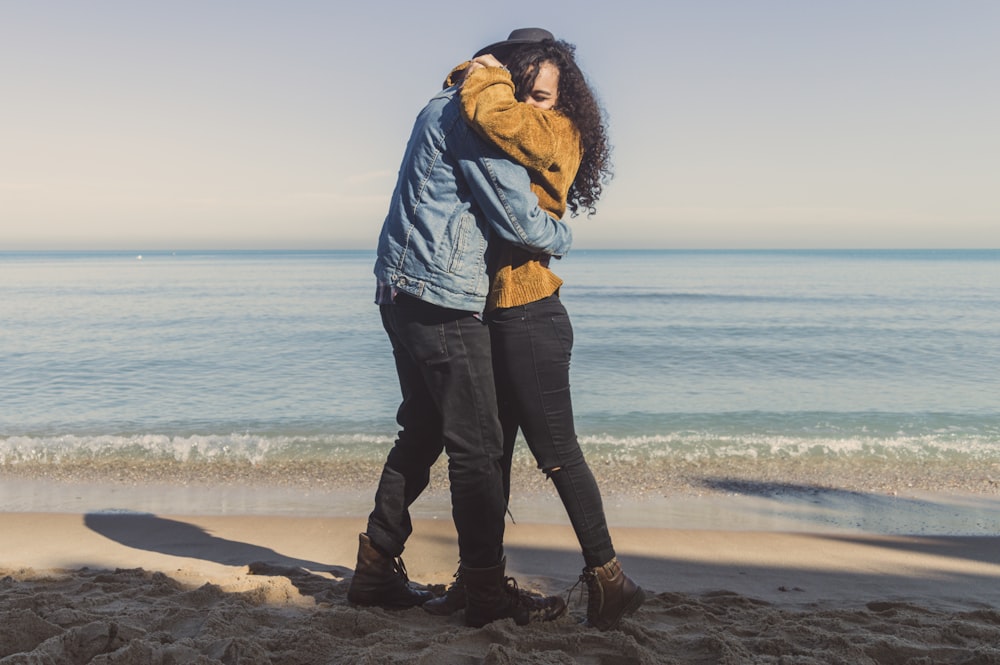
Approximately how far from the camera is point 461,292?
2.41 metres

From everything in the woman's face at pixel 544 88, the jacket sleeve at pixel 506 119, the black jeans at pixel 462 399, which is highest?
the woman's face at pixel 544 88

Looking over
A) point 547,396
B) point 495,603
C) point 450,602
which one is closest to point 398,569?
point 450,602

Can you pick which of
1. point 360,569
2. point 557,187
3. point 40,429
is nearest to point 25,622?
point 360,569

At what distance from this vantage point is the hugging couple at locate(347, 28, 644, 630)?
7.76 feet

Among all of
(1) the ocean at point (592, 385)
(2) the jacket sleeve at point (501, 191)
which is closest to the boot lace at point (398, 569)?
(2) the jacket sleeve at point (501, 191)

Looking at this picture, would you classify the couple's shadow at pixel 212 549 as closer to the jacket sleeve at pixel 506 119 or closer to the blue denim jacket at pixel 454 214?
the blue denim jacket at pixel 454 214

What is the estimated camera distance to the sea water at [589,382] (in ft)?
23.0

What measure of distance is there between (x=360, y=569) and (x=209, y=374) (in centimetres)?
902

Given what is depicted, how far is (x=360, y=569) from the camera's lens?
9.29 ft

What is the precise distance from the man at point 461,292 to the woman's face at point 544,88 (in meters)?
0.25

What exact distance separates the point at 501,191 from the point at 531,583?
1.91m

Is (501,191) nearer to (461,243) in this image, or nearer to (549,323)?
(461,243)

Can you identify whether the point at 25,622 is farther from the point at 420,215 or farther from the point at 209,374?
the point at 209,374

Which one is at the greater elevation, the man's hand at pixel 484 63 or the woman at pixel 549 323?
the man's hand at pixel 484 63
